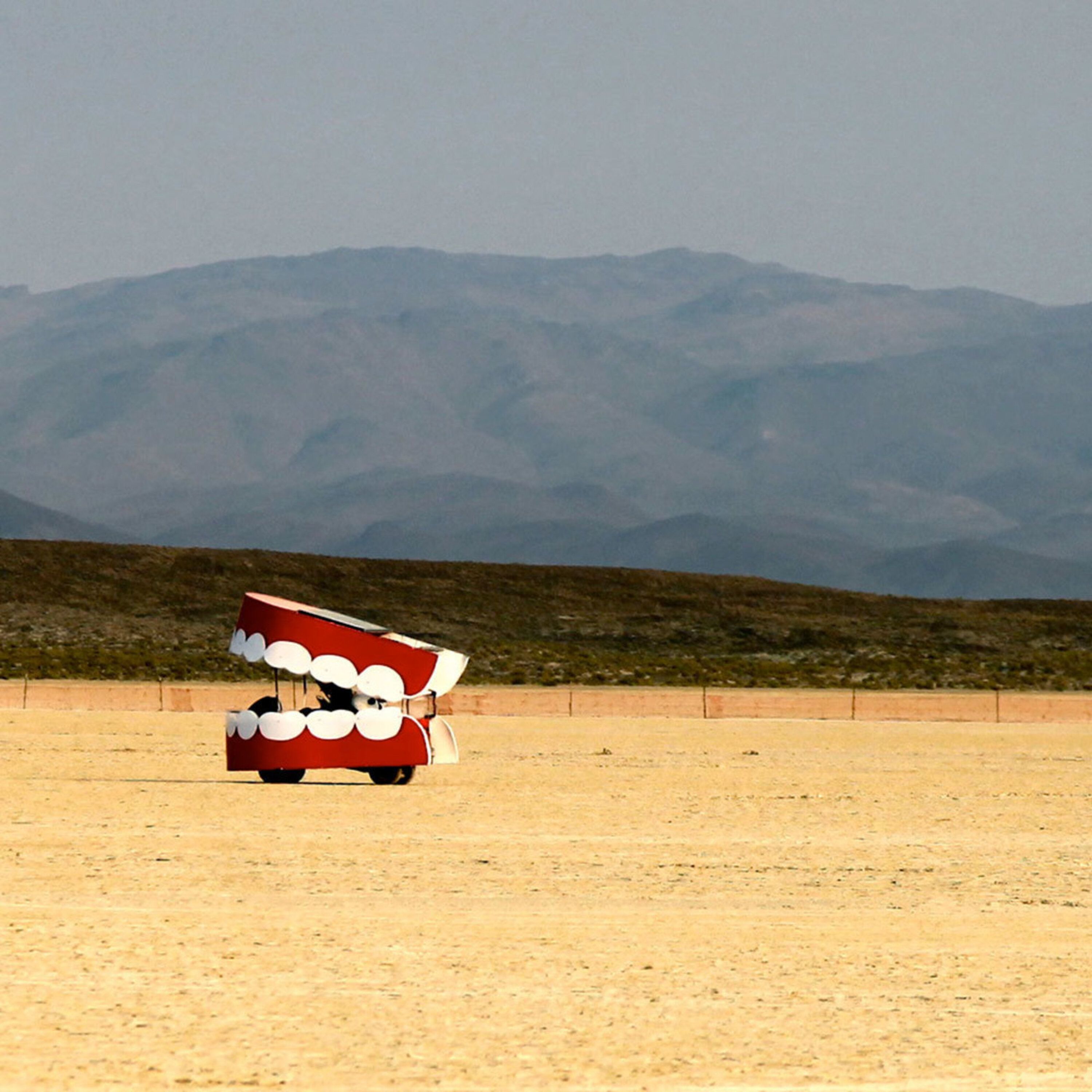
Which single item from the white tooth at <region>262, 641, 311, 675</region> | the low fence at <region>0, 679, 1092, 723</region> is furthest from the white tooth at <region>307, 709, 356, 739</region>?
the low fence at <region>0, 679, 1092, 723</region>

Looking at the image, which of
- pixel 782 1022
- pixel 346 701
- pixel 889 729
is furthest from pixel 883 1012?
pixel 889 729

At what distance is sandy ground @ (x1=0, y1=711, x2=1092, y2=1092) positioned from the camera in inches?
404

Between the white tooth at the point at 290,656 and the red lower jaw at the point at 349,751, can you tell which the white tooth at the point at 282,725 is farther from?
the white tooth at the point at 290,656

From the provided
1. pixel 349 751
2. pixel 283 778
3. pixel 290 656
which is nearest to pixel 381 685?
pixel 349 751

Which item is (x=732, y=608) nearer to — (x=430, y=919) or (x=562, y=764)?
(x=562, y=764)

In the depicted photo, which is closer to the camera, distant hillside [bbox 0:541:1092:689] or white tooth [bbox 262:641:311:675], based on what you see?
white tooth [bbox 262:641:311:675]

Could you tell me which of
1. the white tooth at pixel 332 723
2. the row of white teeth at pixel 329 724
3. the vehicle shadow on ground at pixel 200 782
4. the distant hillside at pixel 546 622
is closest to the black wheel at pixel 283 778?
the vehicle shadow on ground at pixel 200 782

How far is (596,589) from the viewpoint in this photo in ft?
335

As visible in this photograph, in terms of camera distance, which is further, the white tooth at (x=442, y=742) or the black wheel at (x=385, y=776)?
the black wheel at (x=385, y=776)

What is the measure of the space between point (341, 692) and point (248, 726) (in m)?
1.42

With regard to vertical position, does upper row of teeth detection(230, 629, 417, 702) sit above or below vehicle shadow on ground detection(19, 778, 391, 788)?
above

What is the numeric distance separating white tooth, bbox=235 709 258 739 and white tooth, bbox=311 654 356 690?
129 centimetres

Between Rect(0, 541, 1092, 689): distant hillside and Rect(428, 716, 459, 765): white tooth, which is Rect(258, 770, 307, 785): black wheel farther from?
Rect(0, 541, 1092, 689): distant hillside

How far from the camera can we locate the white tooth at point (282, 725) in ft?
86.3
